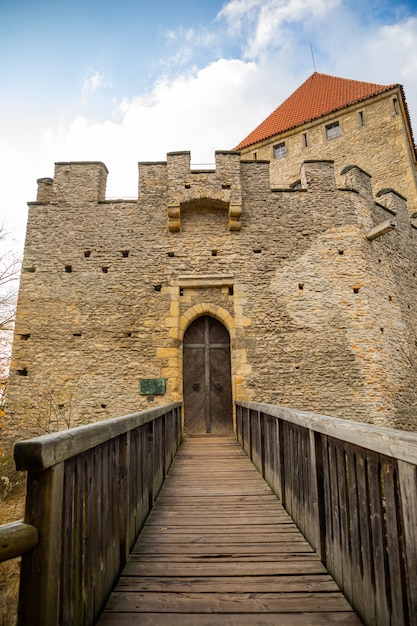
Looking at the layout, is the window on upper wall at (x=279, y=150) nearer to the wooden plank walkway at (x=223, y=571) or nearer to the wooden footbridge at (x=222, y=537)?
the wooden footbridge at (x=222, y=537)

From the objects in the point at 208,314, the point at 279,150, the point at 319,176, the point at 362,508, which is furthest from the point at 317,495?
the point at 279,150

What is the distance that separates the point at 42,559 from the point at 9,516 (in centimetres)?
700

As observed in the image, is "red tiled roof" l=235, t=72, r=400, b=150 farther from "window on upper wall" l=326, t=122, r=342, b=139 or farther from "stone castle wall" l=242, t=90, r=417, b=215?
"window on upper wall" l=326, t=122, r=342, b=139

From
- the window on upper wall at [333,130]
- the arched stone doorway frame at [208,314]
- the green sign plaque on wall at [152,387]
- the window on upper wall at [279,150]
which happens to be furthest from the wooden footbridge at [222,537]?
the window on upper wall at [279,150]

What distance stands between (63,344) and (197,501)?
6.02 meters

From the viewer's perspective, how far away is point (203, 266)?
8961 mm

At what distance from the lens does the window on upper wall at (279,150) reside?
15.9 metres

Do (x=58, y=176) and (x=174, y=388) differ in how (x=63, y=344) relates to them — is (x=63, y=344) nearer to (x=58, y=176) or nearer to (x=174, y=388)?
(x=174, y=388)

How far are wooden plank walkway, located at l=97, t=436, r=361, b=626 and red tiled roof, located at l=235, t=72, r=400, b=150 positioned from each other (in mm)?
16328

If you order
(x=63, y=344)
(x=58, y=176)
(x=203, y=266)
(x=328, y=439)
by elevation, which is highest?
(x=58, y=176)

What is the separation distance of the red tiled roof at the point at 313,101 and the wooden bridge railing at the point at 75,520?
1671 centimetres

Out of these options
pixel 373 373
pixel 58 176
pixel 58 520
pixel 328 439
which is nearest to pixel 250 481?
pixel 328 439

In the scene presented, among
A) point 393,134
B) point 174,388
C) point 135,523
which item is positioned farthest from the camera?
point 393,134

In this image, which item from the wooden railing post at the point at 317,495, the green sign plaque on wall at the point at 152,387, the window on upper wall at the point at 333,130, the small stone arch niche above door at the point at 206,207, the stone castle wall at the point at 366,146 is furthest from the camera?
the window on upper wall at the point at 333,130
